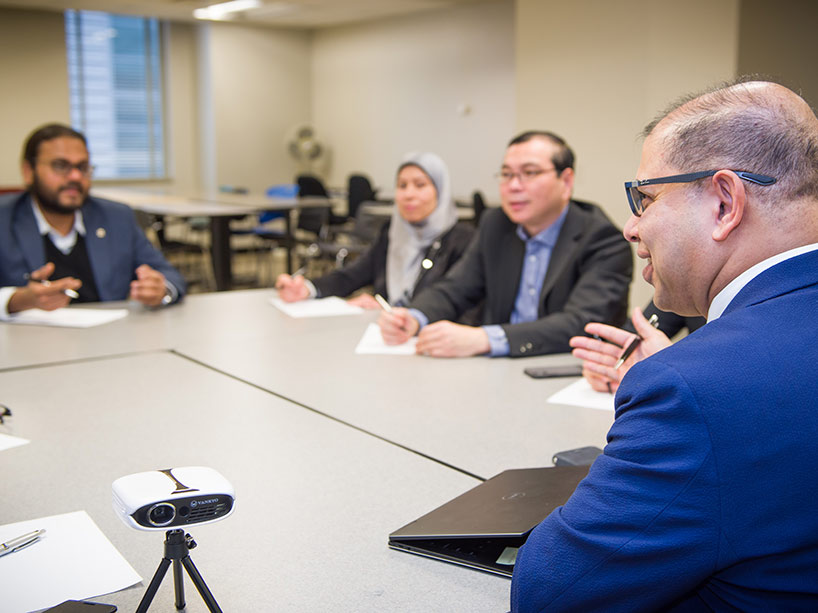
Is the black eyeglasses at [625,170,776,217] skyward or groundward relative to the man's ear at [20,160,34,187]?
groundward

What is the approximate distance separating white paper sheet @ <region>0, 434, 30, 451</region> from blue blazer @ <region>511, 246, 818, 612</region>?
1.15 m

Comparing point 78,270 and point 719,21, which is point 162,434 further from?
point 719,21

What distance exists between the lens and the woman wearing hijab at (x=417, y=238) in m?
3.23

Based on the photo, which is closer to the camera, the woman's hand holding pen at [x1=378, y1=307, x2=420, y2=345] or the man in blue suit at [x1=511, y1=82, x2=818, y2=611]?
the man in blue suit at [x1=511, y1=82, x2=818, y2=611]

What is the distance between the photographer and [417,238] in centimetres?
330

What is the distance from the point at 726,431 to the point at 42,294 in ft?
7.60

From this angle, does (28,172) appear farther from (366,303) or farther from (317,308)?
(366,303)

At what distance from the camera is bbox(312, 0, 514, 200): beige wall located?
8.62 meters

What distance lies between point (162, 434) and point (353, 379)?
0.56m

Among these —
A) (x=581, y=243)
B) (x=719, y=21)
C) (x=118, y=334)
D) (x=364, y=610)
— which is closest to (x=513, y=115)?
(x=719, y=21)

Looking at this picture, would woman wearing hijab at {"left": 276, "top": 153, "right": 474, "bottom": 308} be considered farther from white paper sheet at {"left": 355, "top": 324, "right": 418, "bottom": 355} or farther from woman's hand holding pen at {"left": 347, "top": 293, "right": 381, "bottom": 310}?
white paper sheet at {"left": 355, "top": 324, "right": 418, "bottom": 355}

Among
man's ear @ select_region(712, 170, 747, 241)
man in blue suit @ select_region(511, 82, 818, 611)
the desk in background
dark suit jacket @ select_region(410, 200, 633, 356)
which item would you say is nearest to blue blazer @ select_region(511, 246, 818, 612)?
man in blue suit @ select_region(511, 82, 818, 611)

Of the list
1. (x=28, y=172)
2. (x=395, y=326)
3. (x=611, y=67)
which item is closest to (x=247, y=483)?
(x=395, y=326)

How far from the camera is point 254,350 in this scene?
2295mm
